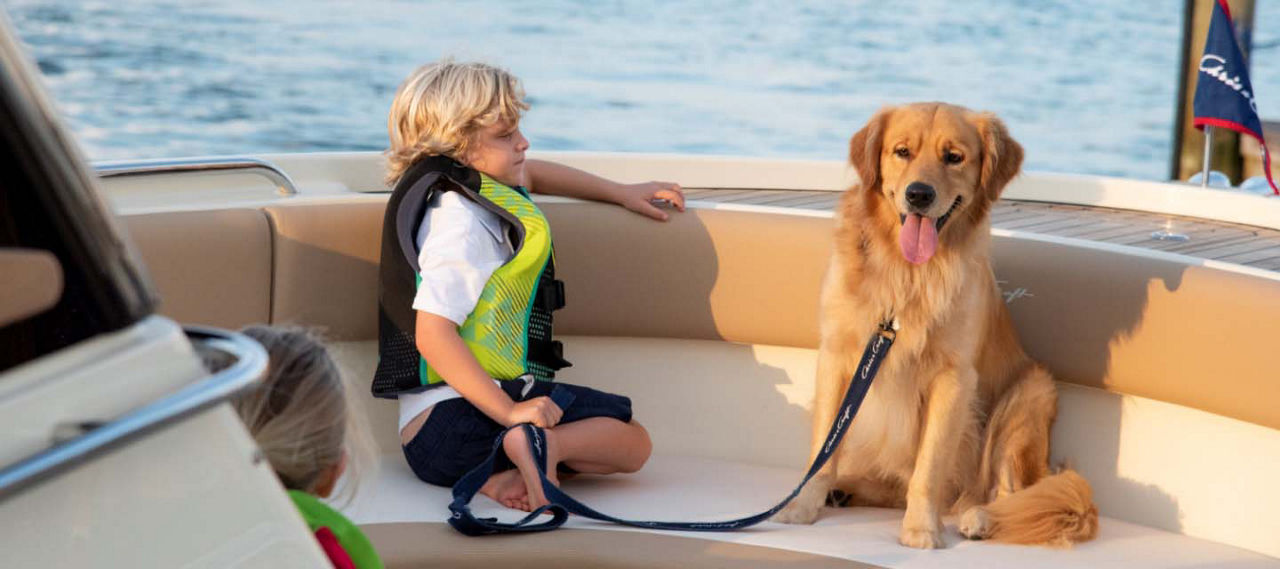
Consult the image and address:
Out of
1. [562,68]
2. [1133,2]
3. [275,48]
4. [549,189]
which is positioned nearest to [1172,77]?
[1133,2]

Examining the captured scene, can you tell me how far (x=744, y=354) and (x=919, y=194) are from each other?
79cm

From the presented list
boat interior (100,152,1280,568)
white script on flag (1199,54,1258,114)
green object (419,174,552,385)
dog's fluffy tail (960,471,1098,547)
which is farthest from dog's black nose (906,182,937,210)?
white script on flag (1199,54,1258,114)

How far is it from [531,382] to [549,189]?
651 mm

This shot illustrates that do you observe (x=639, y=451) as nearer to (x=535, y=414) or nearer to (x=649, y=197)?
(x=535, y=414)

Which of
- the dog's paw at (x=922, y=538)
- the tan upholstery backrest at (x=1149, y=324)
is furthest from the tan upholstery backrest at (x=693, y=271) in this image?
the dog's paw at (x=922, y=538)

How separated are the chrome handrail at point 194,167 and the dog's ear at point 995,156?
1800mm

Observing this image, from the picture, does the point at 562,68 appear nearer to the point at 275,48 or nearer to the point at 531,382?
the point at 275,48

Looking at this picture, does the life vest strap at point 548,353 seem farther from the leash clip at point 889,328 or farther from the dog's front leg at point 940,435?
the dog's front leg at point 940,435

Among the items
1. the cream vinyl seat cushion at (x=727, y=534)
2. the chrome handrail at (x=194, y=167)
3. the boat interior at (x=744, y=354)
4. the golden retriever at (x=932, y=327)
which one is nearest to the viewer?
the cream vinyl seat cushion at (x=727, y=534)

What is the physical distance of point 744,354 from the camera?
145 inches

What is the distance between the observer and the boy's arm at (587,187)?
144 inches

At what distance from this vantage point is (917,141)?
10.5 ft

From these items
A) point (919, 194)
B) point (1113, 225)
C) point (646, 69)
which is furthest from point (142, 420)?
point (646, 69)

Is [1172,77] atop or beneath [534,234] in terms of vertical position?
beneath
